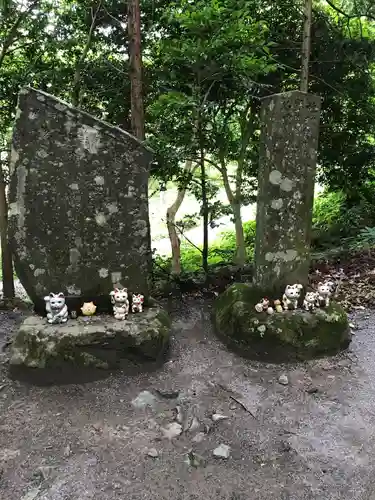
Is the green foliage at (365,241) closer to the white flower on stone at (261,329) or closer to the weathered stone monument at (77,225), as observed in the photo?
the white flower on stone at (261,329)

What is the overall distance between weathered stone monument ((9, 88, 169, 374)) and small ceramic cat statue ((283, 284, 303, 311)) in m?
1.42

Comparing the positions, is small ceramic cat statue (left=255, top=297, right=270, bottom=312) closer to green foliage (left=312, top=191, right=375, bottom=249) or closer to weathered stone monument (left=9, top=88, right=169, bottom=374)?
weathered stone monument (left=9, top=88, right=169, bottom=374)

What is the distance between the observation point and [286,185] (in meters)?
4.53

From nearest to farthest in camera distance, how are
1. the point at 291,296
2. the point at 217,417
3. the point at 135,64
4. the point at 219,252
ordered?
the point at 217,417, the point at 291,296, the point at 135,64, the point at 219,252

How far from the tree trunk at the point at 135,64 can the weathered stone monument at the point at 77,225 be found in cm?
157

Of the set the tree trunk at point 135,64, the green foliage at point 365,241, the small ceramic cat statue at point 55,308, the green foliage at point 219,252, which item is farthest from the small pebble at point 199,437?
the green foliage at point 365,241

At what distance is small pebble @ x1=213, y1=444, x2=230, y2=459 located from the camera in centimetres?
321

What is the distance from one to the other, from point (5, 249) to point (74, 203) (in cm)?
285

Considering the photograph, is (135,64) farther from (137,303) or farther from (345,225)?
(345,225)

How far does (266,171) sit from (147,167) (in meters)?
1.35

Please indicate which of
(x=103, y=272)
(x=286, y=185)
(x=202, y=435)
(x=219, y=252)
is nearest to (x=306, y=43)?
(x=286, y=185)

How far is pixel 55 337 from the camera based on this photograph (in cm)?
411

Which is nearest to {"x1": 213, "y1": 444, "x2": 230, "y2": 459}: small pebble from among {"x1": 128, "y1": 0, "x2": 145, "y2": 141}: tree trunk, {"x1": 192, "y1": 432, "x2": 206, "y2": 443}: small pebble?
{"x1": 192, "y1": 432, "x2": 206, "y2": 443}: small pebble

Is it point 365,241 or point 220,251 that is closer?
point 365,241
